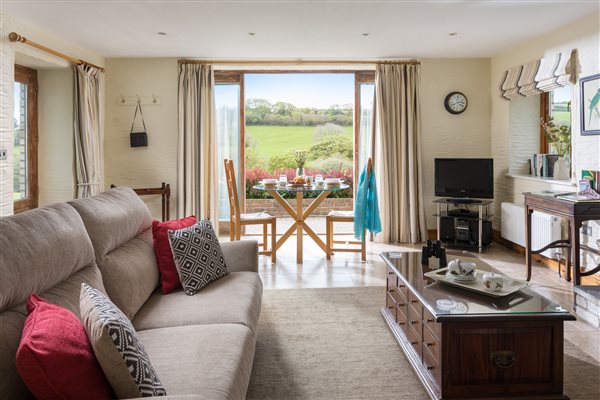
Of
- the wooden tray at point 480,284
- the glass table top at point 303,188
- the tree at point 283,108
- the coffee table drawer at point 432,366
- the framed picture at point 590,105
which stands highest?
the tree at point 283,108

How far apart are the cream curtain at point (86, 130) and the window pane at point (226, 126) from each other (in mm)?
1649

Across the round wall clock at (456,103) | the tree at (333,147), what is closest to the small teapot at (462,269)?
the round wall clock at (456,103)

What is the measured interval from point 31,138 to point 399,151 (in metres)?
4.66

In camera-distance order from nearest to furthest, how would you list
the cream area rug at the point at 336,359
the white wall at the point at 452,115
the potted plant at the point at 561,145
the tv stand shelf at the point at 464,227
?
the cream area rug at the point at 336,359 → the potted plant at the point at 561,145 → the tv stand shelf at the point at 464,227 → the white wall at the point at 452,115

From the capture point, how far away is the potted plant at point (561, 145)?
A: 496cm

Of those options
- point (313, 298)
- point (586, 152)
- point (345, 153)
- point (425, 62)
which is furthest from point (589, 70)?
point (345, 153)

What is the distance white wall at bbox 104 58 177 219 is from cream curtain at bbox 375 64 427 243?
2.88 metres

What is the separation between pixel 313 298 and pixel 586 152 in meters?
3.02

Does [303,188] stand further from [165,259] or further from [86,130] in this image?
[86,130]

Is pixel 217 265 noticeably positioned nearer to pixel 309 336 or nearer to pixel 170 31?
pixel 309 336

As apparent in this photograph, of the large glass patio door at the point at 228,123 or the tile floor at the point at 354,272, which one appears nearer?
the tile floor at the point at 354,272

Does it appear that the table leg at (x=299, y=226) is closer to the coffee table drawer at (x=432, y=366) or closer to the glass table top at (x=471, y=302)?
the glass table top at (x=471, y=302)

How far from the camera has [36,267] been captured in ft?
4.99

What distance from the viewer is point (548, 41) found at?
4.92 meters
